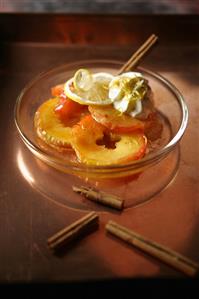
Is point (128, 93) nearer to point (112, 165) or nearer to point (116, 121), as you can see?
point (116, 121)

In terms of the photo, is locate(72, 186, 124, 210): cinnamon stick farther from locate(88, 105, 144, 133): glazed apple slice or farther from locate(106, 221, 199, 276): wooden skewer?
locate(88, 105, 144, 133): glazed apple slice

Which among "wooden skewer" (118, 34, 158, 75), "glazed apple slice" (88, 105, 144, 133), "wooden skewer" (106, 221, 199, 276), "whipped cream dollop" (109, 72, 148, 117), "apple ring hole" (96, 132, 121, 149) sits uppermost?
"wooden skewer" (118, 34, 158, 75)

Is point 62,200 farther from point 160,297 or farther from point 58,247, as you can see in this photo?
point 160,297

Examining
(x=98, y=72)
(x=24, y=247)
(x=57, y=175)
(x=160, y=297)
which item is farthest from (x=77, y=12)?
(x=160, y=297)

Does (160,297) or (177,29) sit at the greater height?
(177,29)

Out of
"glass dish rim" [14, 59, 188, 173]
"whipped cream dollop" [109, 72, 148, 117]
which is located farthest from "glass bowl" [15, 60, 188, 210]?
"whipped cream dollop" [109, 72, 148, 117]

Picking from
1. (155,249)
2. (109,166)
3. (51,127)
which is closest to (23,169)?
(51,127)
